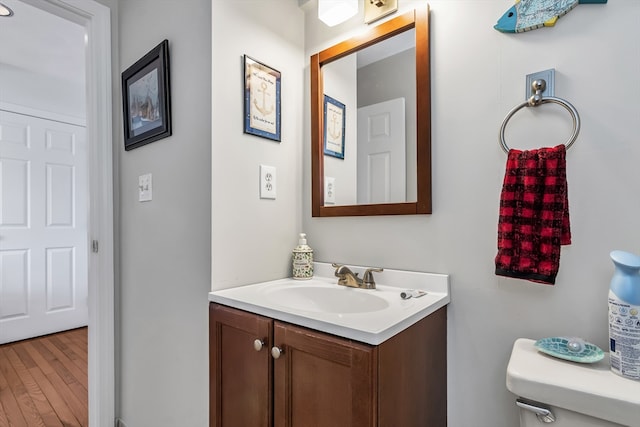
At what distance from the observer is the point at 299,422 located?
849 millimetres

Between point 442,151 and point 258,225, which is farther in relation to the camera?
point 258,225

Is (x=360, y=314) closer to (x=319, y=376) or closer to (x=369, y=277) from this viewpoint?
(x=319, y=376)

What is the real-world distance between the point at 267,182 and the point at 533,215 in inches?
35.7

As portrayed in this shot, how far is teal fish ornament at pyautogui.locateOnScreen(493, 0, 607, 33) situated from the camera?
900mm

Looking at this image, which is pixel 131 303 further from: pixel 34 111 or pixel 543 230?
pixel 34 111

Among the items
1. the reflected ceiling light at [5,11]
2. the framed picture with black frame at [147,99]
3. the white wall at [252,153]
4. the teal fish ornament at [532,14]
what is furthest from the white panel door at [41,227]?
the teal fish ornament at [532,14]

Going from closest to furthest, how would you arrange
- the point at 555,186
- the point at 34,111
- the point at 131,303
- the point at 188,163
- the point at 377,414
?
1. the point at 377,414
2. the point at 555,186
3. the point at 188,163
4. the point at 131,303
5. the point at 34,111

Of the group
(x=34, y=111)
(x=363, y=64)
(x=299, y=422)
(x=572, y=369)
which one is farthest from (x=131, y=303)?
(x=34, y=111)

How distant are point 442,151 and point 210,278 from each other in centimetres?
91

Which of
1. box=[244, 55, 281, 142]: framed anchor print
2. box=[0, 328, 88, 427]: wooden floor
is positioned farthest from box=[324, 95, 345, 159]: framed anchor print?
box=[0, 328, 88, 427]: wooden floor

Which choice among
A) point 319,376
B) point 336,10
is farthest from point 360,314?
point 336,10

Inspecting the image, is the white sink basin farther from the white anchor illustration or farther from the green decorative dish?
the white anchor illustration

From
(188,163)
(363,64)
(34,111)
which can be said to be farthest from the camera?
(34,111)

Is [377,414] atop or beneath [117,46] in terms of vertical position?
beneath
